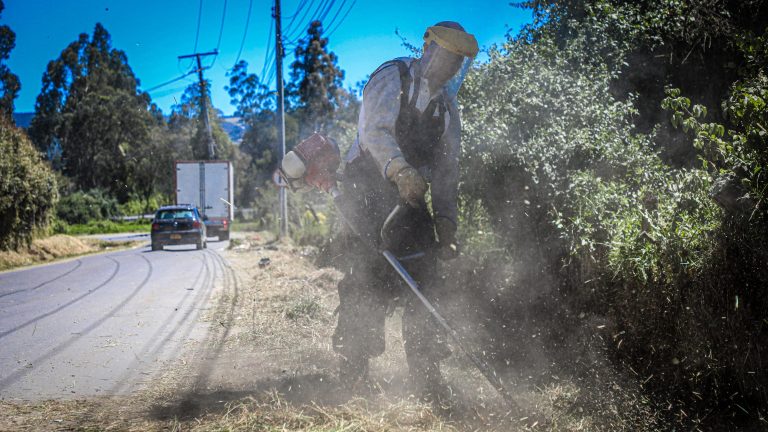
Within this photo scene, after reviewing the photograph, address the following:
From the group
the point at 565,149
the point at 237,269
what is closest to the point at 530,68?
the point at 565,149

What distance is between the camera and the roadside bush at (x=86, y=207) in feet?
110

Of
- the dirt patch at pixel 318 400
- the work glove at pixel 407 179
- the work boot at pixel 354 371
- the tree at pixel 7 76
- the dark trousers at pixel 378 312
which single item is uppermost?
the tree at pixel 7 76

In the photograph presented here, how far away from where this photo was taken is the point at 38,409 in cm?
336

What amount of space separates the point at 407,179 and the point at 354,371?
1.25 m

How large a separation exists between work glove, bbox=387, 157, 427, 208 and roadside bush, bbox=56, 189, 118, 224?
32.4 metres

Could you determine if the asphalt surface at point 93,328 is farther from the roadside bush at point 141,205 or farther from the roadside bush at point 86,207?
the roadside bush at point 141,205

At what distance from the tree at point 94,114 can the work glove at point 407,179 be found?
34.0m

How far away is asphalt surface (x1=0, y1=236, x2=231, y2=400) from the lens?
4043mm

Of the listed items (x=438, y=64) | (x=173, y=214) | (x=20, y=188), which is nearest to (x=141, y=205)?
(x=173, y=214)

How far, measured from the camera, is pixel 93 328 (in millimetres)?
5914

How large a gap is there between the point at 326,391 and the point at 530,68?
3353 millimetres

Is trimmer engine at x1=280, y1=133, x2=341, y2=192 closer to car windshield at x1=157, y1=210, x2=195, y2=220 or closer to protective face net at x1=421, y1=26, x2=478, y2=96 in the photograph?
protective face net at x1=421, y1=26, x2=478, y2=96

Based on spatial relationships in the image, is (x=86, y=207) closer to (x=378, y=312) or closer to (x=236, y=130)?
(x=236, y=130)

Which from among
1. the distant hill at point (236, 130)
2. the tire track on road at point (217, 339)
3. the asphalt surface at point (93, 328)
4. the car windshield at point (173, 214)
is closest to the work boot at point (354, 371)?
the tire track on road at point (217, 339)
